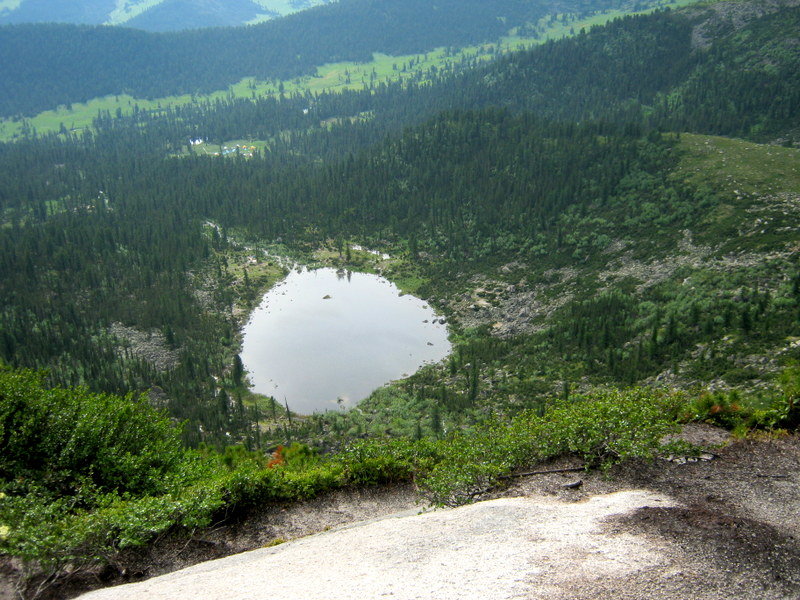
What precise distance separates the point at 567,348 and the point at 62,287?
95.7m

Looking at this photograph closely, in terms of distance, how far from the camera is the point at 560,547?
61.3 feet

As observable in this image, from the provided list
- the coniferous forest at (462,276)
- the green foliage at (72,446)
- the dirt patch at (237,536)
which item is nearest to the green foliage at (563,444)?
the coniferous forest at (462,276)

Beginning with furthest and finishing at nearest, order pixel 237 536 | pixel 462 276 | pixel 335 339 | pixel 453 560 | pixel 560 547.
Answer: pixel 462 276 → pixel 335 339 → pixel 237 536 → pixel 453 560 → pixel 560 547

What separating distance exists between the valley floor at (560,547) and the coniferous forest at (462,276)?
246cm

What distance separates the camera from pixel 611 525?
19.9m

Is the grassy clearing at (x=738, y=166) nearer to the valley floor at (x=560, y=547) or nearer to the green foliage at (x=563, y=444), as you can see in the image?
the green foliage at (x=563, y=444)

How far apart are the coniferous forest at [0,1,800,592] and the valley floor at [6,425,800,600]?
2464 mm

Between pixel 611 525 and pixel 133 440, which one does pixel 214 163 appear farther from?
pixel 611 525

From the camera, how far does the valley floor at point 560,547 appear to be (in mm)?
16375

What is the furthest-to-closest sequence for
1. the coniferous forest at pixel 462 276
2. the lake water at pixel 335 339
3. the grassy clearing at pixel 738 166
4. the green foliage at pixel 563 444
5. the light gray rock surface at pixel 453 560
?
the grassy clearing at pixel 738 166
the lake water at pixel 335 339
the coniferous forest at pixel 462 276
the green foliage at pixel 563 444
the light gray rock surface at pixel 453 560

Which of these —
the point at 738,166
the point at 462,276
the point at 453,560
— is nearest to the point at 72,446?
the point at 453,560

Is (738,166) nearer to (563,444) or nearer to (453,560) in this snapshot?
(563,444)

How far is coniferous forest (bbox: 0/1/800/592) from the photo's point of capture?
3512 centimetres

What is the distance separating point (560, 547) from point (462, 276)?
91.5 metres
